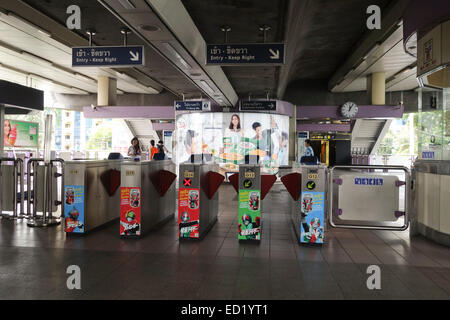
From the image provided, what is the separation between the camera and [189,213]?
15.4ft

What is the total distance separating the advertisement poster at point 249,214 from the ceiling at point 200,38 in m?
2.63

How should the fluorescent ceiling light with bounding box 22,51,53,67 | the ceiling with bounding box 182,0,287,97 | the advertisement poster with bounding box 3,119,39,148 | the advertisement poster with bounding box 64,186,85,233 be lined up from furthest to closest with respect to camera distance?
the fluorescent ceiling light with bounding box 22,51,53,67 < the advertisement poster with bounding box 3,119,39,148 < the ceiling with bounding box 182,0,287,97 < the advertisement poster with bounding box 64,186,85,233

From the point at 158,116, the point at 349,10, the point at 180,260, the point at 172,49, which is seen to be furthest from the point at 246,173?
the point at 158,116

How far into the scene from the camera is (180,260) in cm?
379

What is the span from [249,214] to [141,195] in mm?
1554

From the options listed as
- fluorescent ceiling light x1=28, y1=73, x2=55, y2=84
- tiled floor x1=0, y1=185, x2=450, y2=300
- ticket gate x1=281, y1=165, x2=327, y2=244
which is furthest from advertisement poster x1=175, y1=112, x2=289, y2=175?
ticket gate x1=281, y1=165, x2=327, y2=244

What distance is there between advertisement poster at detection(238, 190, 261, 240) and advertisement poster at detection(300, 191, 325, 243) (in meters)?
0.60

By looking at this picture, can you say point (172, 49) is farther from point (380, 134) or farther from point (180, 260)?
point (380, 134)

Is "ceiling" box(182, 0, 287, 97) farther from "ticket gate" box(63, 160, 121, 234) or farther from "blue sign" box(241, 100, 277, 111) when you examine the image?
"blue sign" box(241, 100, 277, 111)

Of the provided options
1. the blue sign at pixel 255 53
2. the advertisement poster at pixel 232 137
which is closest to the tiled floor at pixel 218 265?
the blue sign at pixel 255 53

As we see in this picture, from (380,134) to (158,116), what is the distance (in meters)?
11.7

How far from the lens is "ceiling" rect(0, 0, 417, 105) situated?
5387 mm

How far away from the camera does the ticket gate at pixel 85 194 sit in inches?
191

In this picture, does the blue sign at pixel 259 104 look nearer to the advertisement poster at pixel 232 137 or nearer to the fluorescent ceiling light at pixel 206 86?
the advertisement poster at pixel 232 137
